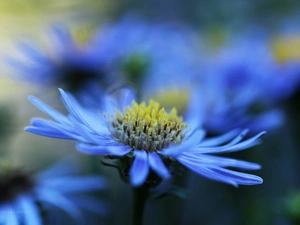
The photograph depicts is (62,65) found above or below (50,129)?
above

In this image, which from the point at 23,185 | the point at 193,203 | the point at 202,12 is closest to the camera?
the point at 23,185

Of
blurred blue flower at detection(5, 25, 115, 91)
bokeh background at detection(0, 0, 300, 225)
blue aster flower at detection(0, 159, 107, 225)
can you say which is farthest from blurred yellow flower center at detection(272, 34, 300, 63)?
blue aster flower at detection(0, 159, 107, 225)

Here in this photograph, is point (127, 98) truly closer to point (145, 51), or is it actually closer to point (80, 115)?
point (80, 115)

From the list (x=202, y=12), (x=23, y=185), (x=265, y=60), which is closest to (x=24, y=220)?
(x=23, y=185)

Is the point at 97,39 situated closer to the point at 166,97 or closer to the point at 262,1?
the point at 166,97

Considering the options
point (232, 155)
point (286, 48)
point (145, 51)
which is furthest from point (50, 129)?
point (286, 48)

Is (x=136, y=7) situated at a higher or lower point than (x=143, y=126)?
higher

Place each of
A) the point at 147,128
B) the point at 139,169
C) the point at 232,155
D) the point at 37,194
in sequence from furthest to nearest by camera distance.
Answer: the point at 232,155 < the point at 37,194 < the point at 147,128 < the point at 139,169
